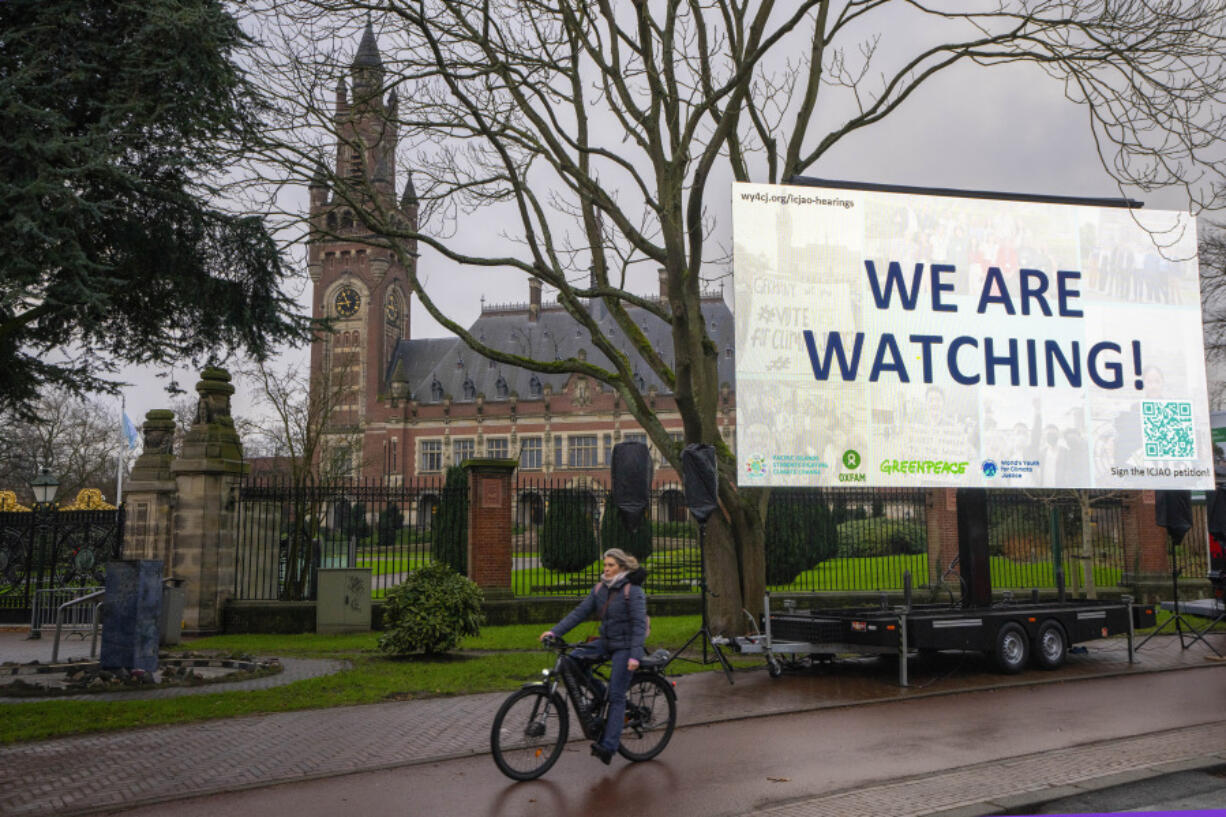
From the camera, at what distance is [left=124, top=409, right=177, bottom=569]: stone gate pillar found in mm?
17469

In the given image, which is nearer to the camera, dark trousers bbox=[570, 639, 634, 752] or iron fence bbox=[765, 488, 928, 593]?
dark trousers bbox=[570, 639, 634, 752]

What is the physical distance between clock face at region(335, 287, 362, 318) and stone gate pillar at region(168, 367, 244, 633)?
60.8 meters

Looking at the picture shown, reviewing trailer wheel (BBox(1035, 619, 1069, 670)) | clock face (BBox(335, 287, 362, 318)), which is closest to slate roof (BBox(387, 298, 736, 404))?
clock face (BBox(335, 287, 362, 318))

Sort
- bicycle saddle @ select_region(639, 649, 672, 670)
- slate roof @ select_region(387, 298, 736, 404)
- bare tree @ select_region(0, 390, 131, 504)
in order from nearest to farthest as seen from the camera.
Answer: bicycle saddle @ select_region(639, 649, 672, 670), bare tree @ select_region(0, 390, 131, 504), slate roof @ select_region(387, 298, 736, 404)

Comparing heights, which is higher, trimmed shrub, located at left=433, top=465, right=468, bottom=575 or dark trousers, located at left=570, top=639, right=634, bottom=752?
trimmed shrub, located at left=433, top=465, right=468, bottom=575

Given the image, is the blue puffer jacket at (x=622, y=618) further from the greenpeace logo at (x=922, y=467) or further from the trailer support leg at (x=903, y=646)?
the greenpeace logo at (x=922, y=467)

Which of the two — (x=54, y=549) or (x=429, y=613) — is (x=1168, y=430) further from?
(x=54, y=549)

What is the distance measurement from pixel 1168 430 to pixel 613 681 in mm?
9503

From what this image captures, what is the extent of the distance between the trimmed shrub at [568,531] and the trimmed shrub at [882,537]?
6.29m

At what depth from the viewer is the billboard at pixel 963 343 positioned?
1205cm

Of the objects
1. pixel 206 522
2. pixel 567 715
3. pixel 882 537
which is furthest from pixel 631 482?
pixel 882 537

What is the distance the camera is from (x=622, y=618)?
24.4 feet

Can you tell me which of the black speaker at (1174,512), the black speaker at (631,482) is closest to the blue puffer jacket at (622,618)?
the black speaker at (631,482)

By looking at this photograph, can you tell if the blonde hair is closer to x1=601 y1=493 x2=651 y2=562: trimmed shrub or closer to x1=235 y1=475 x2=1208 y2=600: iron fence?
x1=235 y1=475 x2=1208 y2=600: iron fence
